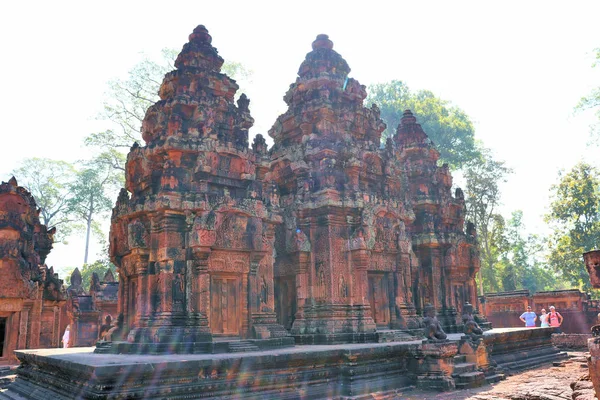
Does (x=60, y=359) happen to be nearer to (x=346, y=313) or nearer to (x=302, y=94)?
(x=346, y=313)

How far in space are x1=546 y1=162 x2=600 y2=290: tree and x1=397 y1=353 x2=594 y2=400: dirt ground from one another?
15.8 metres

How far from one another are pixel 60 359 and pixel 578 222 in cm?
2662

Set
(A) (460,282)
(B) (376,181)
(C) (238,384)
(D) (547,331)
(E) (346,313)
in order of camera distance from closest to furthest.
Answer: (C) (238,384) < (E) (346,313) < (B) (376,181) < (D) (547,331) < (A) (460,282)

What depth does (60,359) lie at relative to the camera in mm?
7719

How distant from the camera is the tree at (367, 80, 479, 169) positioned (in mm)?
30656

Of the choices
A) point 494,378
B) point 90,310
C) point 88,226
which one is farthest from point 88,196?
point 494,378

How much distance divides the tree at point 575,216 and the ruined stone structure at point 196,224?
71.4ft

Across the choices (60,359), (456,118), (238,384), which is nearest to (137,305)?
(60,359)

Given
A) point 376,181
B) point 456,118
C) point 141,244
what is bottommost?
point 141,244

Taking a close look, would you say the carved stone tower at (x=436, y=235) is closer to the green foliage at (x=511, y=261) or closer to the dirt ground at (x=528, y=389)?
the dirt ground at (x=528, y=389)

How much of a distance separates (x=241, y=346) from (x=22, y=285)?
7.48m

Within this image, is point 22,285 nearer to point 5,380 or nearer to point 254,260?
point 5,380

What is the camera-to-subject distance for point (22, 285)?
13211mm

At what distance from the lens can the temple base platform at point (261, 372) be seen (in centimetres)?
671
